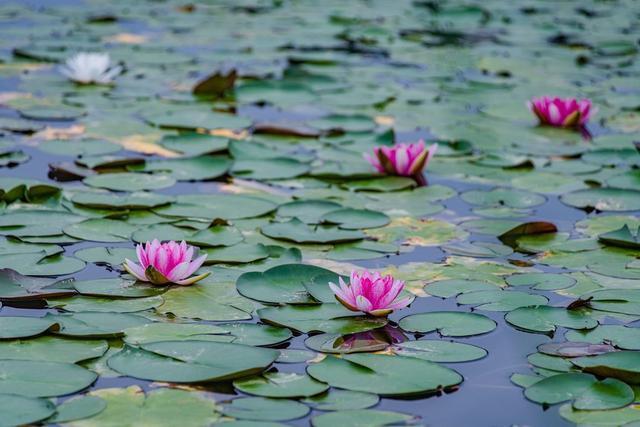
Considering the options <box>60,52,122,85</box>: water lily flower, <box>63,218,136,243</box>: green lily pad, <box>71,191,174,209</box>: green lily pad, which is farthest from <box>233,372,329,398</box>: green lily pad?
<box>60,52,122,85</box>: water lily flower

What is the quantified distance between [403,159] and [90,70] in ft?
5.87

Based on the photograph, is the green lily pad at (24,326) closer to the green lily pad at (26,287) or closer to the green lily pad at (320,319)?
the green lily pad at (26,287)

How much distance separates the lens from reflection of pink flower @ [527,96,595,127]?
4.27 m

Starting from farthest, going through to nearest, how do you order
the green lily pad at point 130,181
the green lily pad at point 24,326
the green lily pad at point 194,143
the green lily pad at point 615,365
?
the green lily pad at point 194,143 < the green lily pad at point 130,181 < the green lily pad at point 24,326 < the green lily pad at point 615,365

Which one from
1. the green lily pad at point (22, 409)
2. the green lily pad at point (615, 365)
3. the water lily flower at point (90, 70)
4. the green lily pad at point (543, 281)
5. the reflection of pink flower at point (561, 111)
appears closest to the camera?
the green lily pad at point (22, 409)

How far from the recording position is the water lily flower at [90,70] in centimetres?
465

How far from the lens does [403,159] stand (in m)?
3.55

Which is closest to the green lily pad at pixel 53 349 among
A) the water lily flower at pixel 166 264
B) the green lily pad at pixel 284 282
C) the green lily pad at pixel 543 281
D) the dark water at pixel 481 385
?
the dark water at pixel 481 385

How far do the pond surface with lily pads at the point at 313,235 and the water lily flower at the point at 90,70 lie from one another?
1 centimetres

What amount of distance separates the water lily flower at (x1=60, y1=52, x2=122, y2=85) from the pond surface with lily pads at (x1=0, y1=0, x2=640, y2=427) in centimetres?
1

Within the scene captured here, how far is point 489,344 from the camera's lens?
2297 mm

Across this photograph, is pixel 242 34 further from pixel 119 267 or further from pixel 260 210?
pixel 119 267

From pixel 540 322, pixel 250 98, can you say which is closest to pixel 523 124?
pixel 250 98

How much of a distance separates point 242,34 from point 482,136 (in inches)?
94.2
